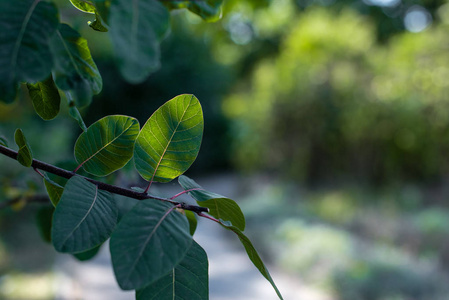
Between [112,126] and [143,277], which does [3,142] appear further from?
[143,277]

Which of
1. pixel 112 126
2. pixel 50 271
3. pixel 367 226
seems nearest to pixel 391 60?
pixel 367 226

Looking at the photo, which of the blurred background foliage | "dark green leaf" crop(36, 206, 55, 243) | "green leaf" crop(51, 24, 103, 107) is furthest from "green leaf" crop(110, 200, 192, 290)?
the blurred background foliage

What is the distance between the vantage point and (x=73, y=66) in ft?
1.33

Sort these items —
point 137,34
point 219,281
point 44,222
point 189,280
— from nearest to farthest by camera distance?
1. point 137,34
2. point 189,280
3. point 44,222
4. point 219,281

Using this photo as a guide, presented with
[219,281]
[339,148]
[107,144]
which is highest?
[339,148]

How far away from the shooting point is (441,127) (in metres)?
8.07

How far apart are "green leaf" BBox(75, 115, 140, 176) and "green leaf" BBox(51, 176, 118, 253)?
8cm

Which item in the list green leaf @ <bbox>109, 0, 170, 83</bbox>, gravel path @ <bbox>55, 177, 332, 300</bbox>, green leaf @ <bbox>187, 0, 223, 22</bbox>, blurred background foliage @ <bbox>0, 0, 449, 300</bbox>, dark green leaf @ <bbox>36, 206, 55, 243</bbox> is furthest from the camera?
blurred background foliage @ <bbox>0, 0, 449, 300</bbox>

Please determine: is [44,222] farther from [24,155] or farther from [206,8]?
[206,8]

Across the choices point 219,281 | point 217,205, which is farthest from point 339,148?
point 217,205

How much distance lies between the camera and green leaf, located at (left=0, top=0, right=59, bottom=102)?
34 cm

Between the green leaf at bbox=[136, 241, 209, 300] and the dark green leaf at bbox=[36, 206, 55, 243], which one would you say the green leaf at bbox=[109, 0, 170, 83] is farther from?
the dark green leaf at bbox=[36, 206, 55, 243]

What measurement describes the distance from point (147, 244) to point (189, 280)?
0.36 ft

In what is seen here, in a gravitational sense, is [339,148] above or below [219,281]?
above
